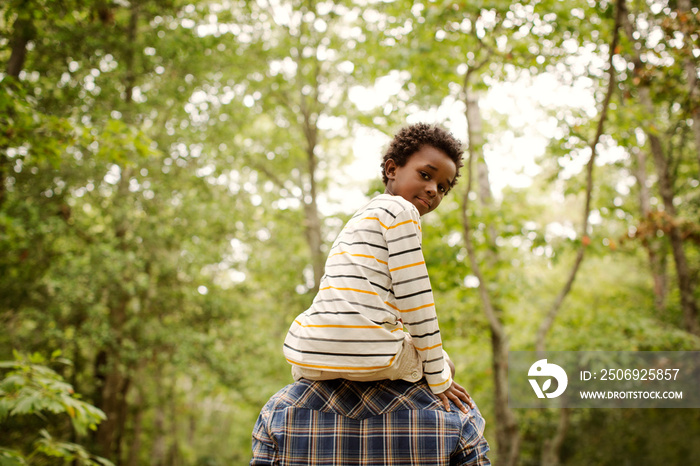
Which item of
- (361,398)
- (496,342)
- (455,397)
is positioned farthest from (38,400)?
(496,342)

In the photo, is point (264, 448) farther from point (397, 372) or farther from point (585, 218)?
point (585, 218)

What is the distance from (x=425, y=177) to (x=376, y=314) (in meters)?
0.56

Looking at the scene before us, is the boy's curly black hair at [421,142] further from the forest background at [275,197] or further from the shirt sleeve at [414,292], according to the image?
the forest background at [275,197]

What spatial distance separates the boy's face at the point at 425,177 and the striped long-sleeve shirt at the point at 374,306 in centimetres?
16

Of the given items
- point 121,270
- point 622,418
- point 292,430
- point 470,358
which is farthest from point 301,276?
point 292,430

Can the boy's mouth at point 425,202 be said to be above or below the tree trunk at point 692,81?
below

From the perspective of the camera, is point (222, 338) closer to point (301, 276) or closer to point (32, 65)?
point (301, 276)

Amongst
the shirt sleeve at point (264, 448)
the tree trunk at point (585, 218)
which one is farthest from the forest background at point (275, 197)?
the shirt sleeve at point (264, 448)

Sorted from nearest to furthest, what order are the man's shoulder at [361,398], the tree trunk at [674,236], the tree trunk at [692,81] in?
the man's shoulder at [361,398]
the tree trunk at [692,81]
the tree trunk at [674,236]

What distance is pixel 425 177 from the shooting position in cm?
170

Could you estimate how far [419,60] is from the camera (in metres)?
4.96

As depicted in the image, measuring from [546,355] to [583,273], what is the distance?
24.6 ft

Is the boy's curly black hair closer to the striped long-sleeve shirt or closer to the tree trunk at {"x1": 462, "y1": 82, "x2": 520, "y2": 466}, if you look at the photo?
the striped long-sleeve shirt

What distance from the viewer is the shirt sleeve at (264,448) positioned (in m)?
1.51
